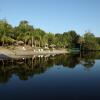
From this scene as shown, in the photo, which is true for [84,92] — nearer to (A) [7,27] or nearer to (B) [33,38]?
(A) [7,27]

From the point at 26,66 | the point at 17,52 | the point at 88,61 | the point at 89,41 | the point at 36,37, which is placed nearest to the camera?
the point at 26,66

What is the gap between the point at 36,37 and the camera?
108000 millimetres

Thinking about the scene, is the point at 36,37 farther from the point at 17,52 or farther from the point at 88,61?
the point at 88,61

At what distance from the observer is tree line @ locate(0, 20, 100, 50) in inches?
3347

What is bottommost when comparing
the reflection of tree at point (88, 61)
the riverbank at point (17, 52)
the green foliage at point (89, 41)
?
the reflection of tree at point (88, 61)

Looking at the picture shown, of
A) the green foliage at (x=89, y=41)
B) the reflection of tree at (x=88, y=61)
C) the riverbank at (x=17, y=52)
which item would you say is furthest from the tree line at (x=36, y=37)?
the reflection of tree at (x=88, y=61)

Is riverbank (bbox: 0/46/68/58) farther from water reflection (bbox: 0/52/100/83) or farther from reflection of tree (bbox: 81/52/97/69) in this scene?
reflection of tree (bbox: 81/52/97/69)

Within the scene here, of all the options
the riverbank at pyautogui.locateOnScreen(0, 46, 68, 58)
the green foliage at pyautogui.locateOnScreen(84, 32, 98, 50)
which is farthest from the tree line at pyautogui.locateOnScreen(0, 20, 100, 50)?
the riverbank at pyautogui.locateOnScreen(0, 46, 68, 58)

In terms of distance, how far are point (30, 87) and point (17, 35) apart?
81.4m

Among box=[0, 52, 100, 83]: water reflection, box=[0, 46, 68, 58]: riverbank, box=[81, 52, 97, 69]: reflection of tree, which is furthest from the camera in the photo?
box=[0, 46, 68, 58]: riverbank

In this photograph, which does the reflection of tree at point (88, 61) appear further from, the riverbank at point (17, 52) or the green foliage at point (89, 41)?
the green foliage at point (89, 41)

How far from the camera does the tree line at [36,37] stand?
279ft

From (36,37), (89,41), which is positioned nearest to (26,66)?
(36,37)

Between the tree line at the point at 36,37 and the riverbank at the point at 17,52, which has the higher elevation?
the tree line at the point at 36,37
